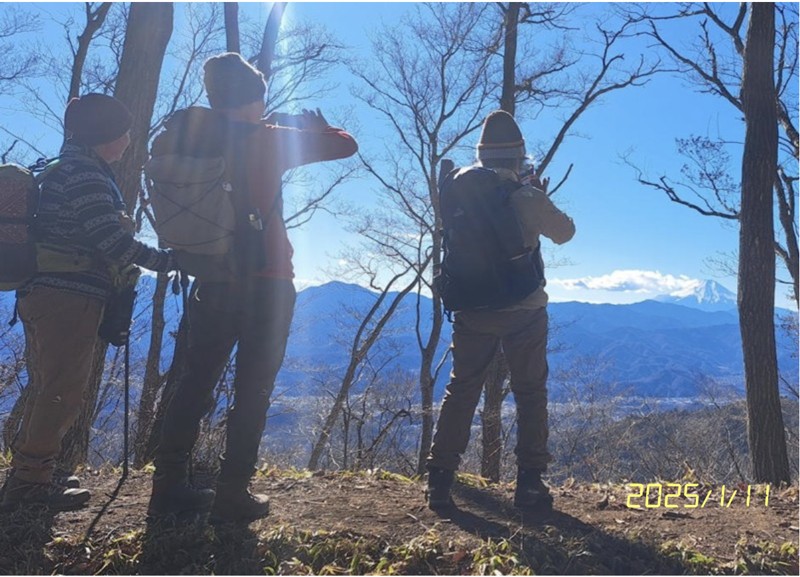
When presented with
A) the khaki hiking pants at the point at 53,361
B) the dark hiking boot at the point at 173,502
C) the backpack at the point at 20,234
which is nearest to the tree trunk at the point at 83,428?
the khaki hiking pants at the point at 53,361

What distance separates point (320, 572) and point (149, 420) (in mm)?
6477

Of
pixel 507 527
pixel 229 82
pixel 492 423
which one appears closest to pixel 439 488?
pixel 507 527

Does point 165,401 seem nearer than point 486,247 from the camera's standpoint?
No

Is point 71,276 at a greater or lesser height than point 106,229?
lesser

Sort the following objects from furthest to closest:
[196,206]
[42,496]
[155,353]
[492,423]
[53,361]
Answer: [155,353]
[492,423]
[42,496]
[53,361]
[196,206]

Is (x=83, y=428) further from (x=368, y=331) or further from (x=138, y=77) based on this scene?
(x=368, y=331)

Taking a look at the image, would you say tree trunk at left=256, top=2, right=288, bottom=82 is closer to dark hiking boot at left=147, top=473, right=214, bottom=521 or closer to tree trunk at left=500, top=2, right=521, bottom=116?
tree trunk at left=500, top=2, right=521, bottom=116

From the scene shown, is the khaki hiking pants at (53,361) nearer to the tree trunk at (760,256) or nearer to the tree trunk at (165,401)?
Result: the tree trunk at (165,401)

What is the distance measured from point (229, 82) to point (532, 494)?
249 cm

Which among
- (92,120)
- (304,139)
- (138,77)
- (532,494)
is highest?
(138,77)

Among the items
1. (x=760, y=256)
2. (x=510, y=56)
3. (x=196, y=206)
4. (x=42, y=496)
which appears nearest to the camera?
(x=196, y=206)

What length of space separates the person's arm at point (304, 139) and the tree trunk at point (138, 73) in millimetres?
2759

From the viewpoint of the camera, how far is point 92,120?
2.88 m

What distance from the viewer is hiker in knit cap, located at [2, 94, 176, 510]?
2.71 metres
